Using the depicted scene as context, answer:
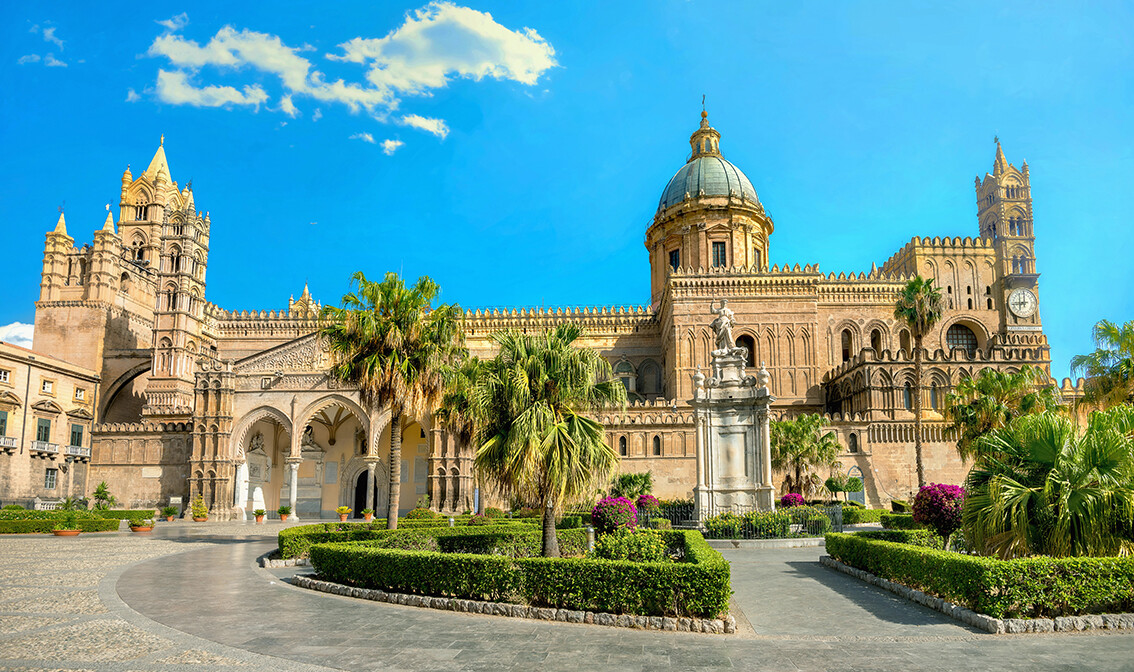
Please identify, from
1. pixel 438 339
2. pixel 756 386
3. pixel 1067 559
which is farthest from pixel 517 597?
pixel 756 386

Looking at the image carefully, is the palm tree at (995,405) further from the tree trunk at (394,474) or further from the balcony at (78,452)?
the balcony at (78,452)

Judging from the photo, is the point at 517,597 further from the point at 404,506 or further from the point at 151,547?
the point at 404,506

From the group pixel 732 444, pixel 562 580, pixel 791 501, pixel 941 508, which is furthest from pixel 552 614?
pixel 791 501

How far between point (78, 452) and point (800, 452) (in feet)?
140

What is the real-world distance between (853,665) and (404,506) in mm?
38815

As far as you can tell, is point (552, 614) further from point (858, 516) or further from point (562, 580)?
point (858, 516)

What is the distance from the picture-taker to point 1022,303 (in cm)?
5288

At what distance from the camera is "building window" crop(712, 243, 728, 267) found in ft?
171

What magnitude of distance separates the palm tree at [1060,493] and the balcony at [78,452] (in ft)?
164

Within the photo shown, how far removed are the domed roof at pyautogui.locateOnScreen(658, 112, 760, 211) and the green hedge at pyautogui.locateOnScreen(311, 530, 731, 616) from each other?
144ft

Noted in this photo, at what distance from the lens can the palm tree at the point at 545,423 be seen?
14875 millimetres

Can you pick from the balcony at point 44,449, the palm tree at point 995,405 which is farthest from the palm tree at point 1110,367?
the balcony at point 44,449

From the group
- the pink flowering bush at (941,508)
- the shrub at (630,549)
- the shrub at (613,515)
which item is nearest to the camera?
the shrub at (630,549)

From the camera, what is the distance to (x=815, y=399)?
46.4 meters
